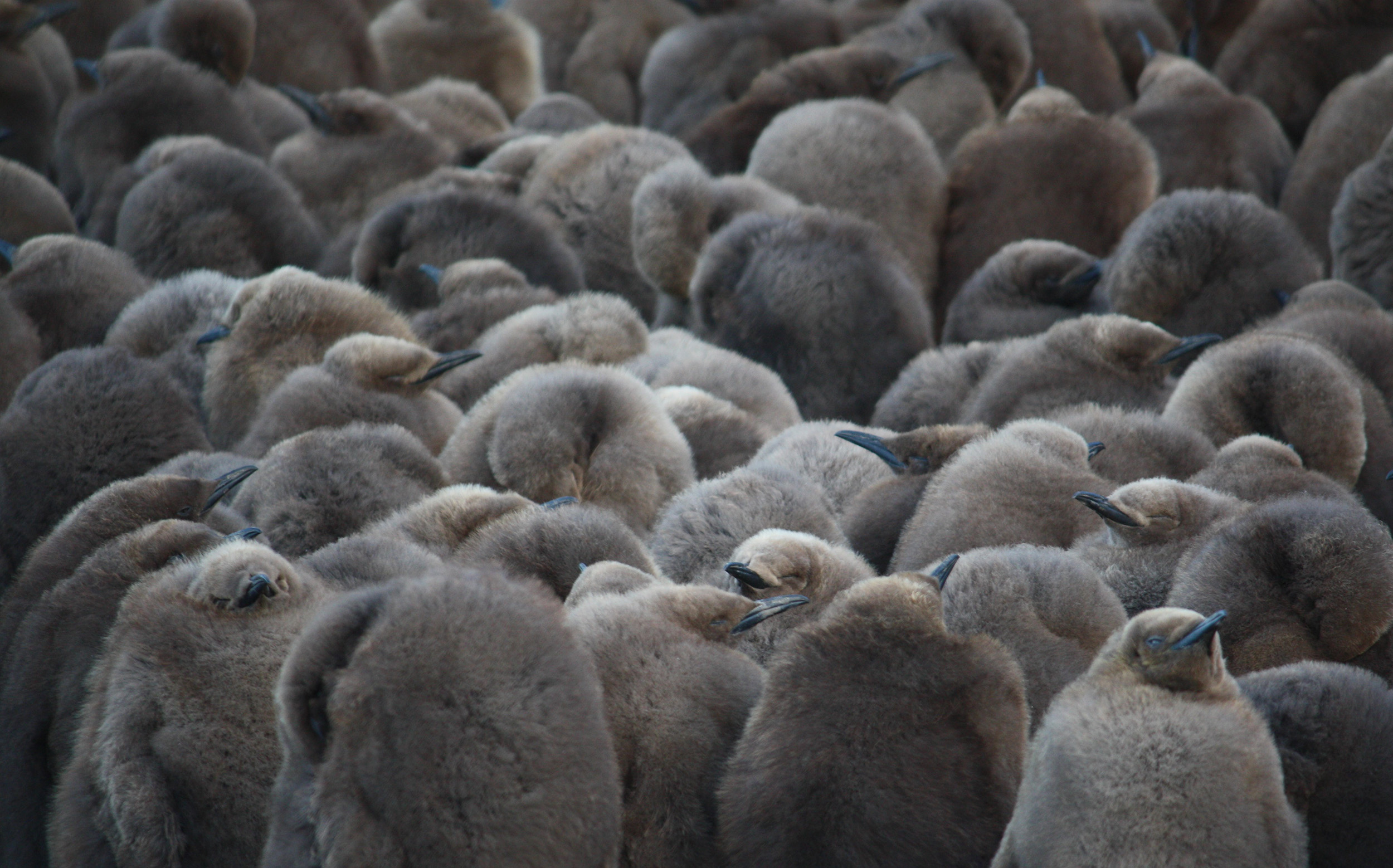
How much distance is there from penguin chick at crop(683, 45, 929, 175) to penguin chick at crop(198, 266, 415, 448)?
2.57m

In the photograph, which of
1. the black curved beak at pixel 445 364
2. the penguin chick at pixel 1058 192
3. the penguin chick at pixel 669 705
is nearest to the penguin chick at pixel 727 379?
the black curved beak at pixel 445 364

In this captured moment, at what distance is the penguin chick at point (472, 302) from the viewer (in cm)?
524

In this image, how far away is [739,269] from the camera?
547 cm

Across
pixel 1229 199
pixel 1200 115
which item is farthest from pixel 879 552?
pixel 1200 115

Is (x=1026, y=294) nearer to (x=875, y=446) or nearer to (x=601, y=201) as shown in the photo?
(x=875, y=446)

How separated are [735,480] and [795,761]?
1.35m

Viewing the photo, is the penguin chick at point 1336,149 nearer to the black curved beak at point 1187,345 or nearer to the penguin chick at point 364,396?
the black curved beak at point 1187,345

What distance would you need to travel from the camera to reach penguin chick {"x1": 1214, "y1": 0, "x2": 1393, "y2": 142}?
6.86 metres

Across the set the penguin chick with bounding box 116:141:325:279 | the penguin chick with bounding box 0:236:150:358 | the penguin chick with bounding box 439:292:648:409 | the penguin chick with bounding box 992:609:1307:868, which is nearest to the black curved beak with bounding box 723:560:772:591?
the penguin chick with bounding box 992:609:1307:868

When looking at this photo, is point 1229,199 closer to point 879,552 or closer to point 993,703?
point 879,552

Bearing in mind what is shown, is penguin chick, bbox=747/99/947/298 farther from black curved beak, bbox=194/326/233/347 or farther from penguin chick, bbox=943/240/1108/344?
black curved beak, bbox=194/326/233/347

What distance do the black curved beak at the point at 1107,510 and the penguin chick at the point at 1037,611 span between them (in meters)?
0.21

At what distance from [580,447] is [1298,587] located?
6.43 ft

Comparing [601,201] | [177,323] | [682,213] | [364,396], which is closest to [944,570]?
[364,396]
